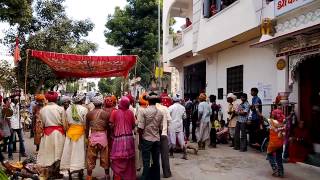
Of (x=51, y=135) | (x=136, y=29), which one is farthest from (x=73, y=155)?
(x=136, y=29)

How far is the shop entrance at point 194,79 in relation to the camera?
19.2 m

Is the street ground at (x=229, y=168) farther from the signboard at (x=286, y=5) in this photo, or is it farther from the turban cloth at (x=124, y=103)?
the signboard at (x=286, y=5)

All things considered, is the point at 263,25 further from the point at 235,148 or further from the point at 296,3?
the point at 235,148

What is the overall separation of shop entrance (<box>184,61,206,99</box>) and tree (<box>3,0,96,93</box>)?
5.96 m

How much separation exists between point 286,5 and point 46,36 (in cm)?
1354

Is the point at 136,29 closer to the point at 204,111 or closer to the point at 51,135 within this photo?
the point at 204,111

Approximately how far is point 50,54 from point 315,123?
278 inches

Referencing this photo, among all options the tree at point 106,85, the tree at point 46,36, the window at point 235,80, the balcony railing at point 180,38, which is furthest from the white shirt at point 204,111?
the tree at point 106,85

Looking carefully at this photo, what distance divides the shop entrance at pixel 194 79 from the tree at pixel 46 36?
19.5 ft

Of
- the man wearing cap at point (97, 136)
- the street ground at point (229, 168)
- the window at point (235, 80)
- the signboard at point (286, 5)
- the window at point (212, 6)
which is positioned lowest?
the street ground at point (229, 168)

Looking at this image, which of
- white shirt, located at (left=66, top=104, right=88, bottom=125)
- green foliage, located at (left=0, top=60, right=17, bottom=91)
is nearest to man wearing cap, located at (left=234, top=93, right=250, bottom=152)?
white shirt, located at (left=66, top=104, right=88, bottom=125)

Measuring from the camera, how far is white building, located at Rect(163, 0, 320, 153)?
31.8 feet

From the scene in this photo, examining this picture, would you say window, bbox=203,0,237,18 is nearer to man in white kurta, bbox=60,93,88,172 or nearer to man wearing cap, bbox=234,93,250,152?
man wearing cap, bbox=234,93,250,152

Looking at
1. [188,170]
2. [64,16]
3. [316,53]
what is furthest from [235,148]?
[64,16]
